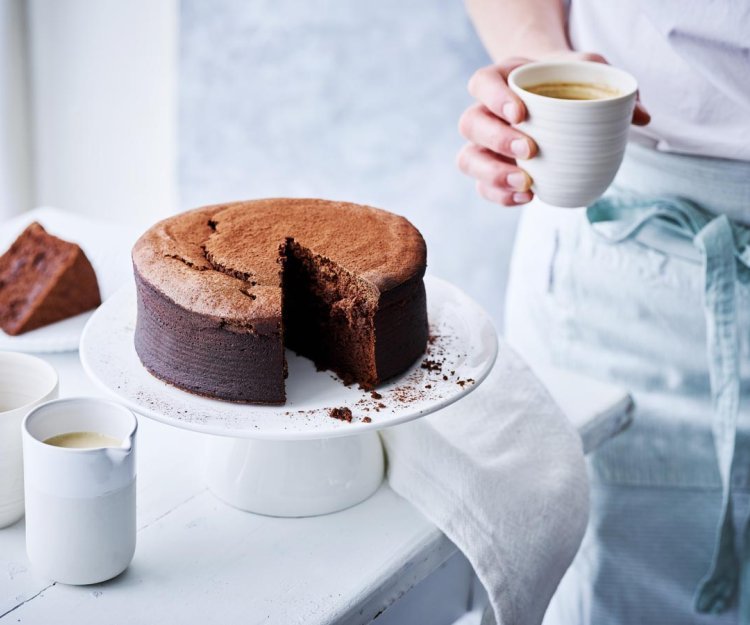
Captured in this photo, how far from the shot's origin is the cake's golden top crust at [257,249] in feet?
3.69

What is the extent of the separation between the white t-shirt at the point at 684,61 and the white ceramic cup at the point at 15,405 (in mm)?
979

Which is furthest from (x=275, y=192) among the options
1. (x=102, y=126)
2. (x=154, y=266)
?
(x=154, y=266)

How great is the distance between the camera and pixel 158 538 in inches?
42.9

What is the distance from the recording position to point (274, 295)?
44.6 inches

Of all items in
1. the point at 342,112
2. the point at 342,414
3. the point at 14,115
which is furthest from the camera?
the point at 342,112

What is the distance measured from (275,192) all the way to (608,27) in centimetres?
326

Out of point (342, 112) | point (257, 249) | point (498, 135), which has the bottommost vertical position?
point (342, 112)

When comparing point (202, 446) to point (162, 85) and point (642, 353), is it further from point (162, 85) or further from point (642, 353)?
point (162, 85)

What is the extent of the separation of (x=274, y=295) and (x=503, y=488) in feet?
1.23

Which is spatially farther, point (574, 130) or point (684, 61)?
point (684, 61)

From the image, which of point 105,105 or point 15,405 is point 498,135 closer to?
point 15,405

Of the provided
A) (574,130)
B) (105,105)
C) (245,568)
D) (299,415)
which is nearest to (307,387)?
(299,415)

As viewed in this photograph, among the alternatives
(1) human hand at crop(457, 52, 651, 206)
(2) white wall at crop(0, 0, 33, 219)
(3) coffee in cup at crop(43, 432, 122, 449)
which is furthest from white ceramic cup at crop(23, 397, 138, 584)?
(2) white wall at crop(0, 0, 33, 219)

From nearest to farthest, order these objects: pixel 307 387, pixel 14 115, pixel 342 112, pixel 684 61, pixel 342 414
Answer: pixel 342 414 → pixel 307 387 → pixel 684 61 → pixel 14 115 → pixel 342 112
